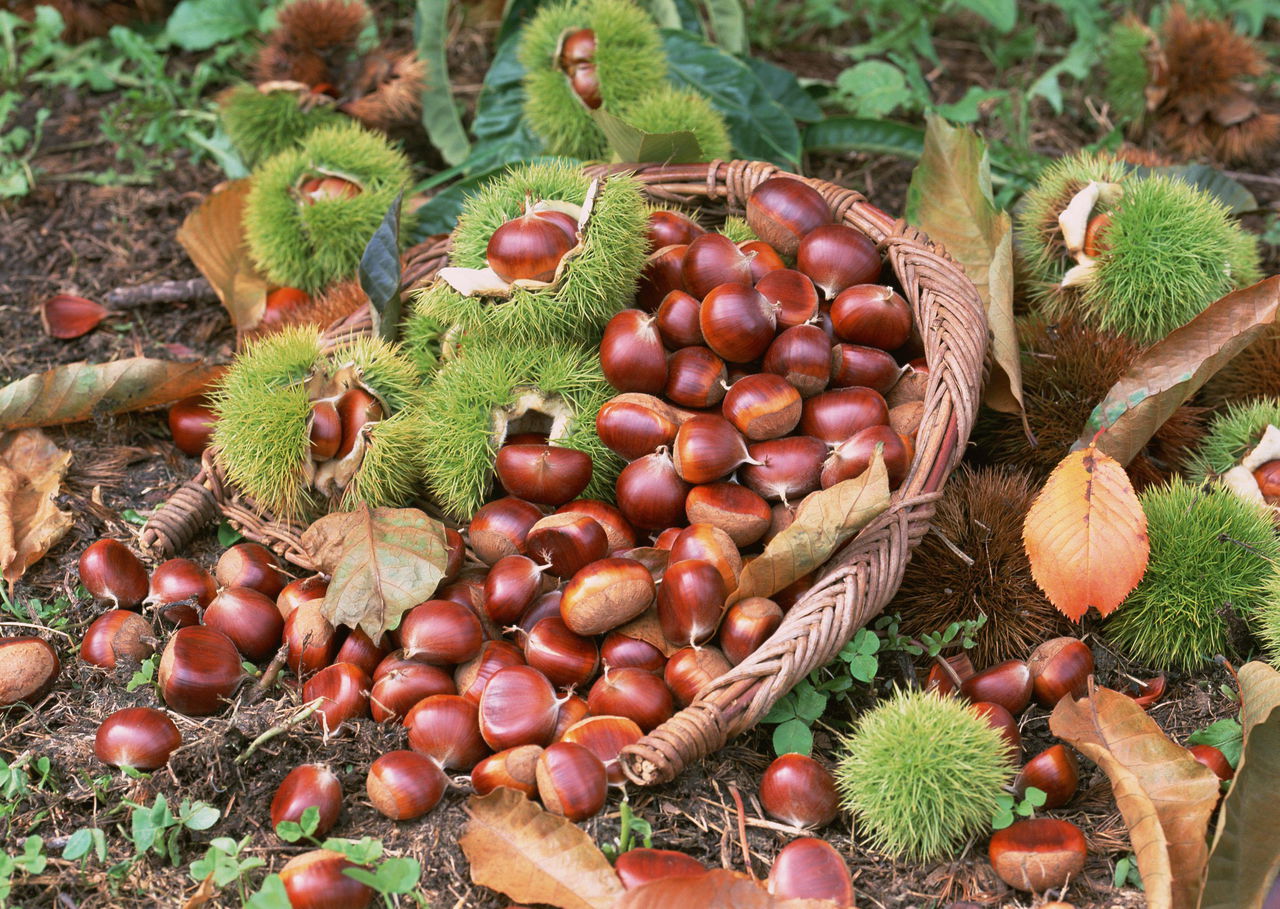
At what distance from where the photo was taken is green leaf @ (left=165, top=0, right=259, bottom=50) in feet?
11.9

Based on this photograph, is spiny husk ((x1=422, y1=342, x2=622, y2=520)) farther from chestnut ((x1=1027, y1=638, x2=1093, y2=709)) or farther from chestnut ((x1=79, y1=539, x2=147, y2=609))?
chestnut ((x1=1027, y1=638, x2=1093, y2=709))

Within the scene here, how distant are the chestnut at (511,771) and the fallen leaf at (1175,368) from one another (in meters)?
1.25

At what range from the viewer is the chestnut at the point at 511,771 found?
1674 millimetres

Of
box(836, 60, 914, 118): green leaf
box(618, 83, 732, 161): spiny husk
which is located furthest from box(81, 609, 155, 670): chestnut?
box(836, 60, 914, 118): green leaf

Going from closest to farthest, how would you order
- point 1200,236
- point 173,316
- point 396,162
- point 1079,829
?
point 1079,829
point 1200,236
point 396,162
point 173,316

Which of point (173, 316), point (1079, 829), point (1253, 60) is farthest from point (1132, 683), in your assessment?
point (173, 316)

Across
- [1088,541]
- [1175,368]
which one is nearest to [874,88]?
[1175,368]

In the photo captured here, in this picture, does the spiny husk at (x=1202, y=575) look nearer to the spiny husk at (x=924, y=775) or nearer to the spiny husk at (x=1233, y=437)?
the spiny husk at (x=1233, y=437)

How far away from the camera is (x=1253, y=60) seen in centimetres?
328

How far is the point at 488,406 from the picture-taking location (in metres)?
2.08

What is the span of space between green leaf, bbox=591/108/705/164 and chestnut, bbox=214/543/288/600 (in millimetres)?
1243

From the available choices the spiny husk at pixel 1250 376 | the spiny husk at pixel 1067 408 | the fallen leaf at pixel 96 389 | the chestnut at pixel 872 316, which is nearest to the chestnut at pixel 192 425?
the fallen leaf at pixel 96 389

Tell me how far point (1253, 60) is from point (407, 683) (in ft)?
10.3

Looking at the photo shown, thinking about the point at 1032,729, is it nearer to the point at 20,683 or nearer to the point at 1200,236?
the point at 1200,236
